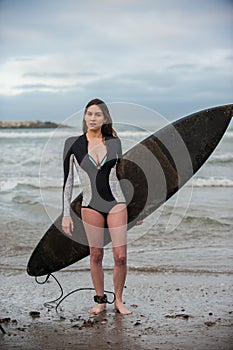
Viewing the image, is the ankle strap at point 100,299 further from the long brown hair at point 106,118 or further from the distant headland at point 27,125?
the distant headland at point 27,125

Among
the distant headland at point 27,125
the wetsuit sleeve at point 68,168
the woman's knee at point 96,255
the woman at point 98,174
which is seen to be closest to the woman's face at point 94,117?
the woman at point 98,174

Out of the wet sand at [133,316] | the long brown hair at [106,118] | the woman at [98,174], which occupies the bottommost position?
the wet sand at [133,316]

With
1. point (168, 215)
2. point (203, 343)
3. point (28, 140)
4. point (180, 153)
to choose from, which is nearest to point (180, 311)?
point (203, 343)

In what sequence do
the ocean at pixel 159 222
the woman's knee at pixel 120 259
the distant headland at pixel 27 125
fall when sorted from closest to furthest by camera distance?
the woman's knee at pixel 120 259
the ocean at pixel 159 222
the distant headland at pixel 27 125

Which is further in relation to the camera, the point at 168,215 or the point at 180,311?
the point at 168,215

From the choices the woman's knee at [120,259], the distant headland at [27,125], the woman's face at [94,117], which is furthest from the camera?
the distant headland at [27,125]

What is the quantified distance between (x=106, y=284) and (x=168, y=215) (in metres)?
3.07

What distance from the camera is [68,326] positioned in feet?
9.44

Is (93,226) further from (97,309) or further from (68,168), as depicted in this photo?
(97,309)

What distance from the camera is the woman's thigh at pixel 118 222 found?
2924 mm

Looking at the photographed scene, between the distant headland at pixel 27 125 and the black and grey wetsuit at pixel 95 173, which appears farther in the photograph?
the distant headland at pixel 27 125

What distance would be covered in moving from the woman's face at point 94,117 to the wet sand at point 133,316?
89 cm

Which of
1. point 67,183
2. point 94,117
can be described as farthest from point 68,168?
point 94,117

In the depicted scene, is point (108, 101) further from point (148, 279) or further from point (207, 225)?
point (207, 225)
